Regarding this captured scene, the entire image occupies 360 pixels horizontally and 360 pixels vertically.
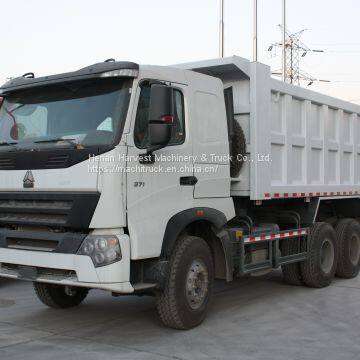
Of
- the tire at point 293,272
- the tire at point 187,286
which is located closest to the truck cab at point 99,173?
the tire at point 187,286

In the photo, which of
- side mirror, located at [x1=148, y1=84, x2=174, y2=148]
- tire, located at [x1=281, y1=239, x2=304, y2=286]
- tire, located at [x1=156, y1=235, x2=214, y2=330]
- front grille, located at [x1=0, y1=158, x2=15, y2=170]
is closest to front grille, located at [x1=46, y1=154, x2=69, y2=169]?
front grille, located at [x1=0, y1=158, x2=15, y2=170]

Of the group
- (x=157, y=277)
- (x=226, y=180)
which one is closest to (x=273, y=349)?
(x=157, y=277)

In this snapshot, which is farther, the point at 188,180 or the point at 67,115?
the point at 188,180

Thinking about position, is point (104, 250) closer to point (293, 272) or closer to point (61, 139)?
point (61, 139)

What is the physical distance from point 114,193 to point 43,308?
2.83m

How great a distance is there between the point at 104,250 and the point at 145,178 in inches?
32.6

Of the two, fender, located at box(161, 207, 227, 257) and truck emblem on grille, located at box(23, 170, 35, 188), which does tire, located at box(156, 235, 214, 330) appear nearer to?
fender, located at box(161, 207, 227, 257)

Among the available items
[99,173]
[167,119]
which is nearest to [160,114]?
[167,119]

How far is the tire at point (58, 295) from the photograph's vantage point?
6.98 metres

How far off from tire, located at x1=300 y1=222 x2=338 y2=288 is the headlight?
3.94m

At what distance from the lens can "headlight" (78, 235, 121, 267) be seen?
5070mm

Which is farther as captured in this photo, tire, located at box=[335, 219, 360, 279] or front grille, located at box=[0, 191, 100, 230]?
tire, located at box=[335, 219, 360, 279]

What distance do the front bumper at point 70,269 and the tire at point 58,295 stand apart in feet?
4.55

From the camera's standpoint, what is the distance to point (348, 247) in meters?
9.09
